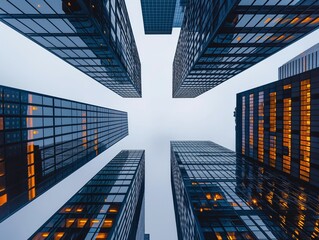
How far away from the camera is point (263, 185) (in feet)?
124

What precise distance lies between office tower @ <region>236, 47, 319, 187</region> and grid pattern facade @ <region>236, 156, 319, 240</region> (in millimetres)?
2292

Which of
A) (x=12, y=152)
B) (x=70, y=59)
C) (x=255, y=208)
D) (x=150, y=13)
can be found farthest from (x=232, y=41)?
(x=150, y=13)

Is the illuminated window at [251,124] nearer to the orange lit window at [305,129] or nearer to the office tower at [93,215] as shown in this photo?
the orange lit window at [305,129]

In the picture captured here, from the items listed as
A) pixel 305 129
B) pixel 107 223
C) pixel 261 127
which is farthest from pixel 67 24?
pixel 261 127

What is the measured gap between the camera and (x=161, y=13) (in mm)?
98562

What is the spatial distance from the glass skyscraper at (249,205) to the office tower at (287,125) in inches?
135

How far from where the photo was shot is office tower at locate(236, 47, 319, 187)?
31.8 metres

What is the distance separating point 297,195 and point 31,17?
5049cm

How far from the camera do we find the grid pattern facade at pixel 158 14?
295ft

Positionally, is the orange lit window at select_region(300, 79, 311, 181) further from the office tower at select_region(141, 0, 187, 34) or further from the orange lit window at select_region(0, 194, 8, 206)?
the office tower at select_region(141, 0, 187, 34)

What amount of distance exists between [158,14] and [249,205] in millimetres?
105142

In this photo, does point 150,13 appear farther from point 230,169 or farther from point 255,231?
point 255,231

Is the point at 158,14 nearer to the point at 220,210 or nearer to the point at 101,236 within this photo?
the point at 220,210

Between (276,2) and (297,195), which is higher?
(276,2)
